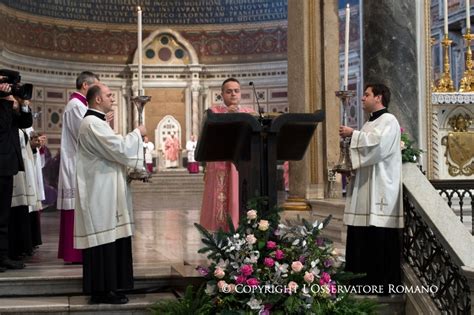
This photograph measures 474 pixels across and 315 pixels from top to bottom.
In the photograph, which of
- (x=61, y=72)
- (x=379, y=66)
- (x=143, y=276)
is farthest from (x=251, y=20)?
(x=143, y=276)

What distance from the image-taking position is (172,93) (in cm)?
2475

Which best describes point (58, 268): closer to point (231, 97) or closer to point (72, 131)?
point (72, 131)

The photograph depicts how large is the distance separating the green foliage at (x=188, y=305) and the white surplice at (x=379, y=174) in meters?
1.36

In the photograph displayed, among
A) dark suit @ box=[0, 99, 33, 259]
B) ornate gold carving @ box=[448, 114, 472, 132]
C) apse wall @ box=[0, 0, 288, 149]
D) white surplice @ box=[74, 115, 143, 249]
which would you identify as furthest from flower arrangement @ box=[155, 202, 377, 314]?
apse wall @ box=[0, 0, 288, 149]

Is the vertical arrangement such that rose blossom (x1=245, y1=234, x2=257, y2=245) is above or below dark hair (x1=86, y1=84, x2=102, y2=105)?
below

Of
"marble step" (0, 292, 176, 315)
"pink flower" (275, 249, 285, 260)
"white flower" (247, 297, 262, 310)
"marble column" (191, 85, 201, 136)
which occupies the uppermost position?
"marble column" (191, 85, 201, 136)

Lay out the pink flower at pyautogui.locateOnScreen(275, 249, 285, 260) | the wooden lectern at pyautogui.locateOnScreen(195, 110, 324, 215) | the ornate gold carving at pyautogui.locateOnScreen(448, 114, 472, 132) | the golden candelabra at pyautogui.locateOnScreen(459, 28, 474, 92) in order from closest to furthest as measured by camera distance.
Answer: the pink flower at pyautogui.locateOnScreen(275, 249, 285, 260) < the wooden lectern at pyautogui.locateOnScreen(195, 110, 324, 215) < the ornate gold carving at pyautogui.locateOnScreen(448, 114, 472, 132) < the golden candelabra at pyautogui.locateOnScreen(459, 28, 474, 92)

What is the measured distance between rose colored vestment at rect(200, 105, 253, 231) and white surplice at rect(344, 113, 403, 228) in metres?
1.21

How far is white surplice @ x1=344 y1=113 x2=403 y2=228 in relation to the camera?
5.51 m

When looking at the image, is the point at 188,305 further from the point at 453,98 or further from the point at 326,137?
the point at 326,137

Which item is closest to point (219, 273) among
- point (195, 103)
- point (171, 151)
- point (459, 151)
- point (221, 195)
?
point (221, 195)

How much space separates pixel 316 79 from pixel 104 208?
5.10 meters

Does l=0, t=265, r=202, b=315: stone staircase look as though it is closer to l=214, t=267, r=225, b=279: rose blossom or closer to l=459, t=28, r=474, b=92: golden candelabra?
l=214, t=267, r=225, b=279: rose blossom

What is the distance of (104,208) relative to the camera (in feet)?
17.3
